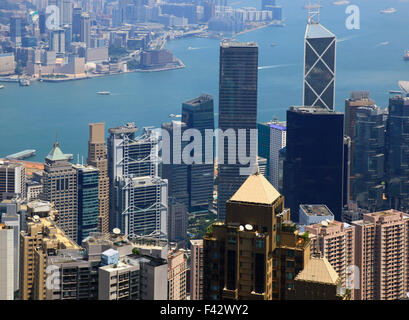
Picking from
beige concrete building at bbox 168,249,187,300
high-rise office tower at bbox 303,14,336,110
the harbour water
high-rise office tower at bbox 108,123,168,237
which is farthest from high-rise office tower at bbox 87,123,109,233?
beige concrete building at bbox 168,249,187,300

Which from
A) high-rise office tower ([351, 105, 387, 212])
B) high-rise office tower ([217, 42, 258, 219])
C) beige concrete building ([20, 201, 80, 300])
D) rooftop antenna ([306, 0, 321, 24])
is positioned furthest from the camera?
rooftop antenna ([306, 0, 321, 24])

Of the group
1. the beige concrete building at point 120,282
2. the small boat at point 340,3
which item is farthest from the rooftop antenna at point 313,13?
the beige concrete building at point 120,282

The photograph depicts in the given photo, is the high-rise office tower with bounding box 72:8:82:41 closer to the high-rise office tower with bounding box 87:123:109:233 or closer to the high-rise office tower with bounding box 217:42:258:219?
the high-rise office tower with bounding box 217:42:258:219

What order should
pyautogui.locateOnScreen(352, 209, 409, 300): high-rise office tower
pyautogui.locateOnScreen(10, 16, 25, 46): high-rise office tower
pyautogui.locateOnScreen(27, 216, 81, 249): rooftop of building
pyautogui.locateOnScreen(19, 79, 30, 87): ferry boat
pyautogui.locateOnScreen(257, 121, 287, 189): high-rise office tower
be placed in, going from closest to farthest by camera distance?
1. pyautogui.locateOnScreen(27, 216, 81, 249): rooftop of building
2. pyautogui.locateOnScreen(352, 209, 409, 300): high-rise office tower
3. pyautogui.locateOnScreen(257, 121, 287, 189): high-rise office tower
4. pyautogui.locateOnScreen(19, 79, 30, 87): ferry boat
5. pyautogui.locateOnScreen(10, 16, 25, 46): high-rise office tower

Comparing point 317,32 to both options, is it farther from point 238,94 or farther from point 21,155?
point 21,155

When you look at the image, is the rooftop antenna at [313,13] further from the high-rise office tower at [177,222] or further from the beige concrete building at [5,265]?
the beige concrete building at [5,265]

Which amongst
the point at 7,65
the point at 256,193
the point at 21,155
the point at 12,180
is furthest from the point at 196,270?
the point at 7,65
